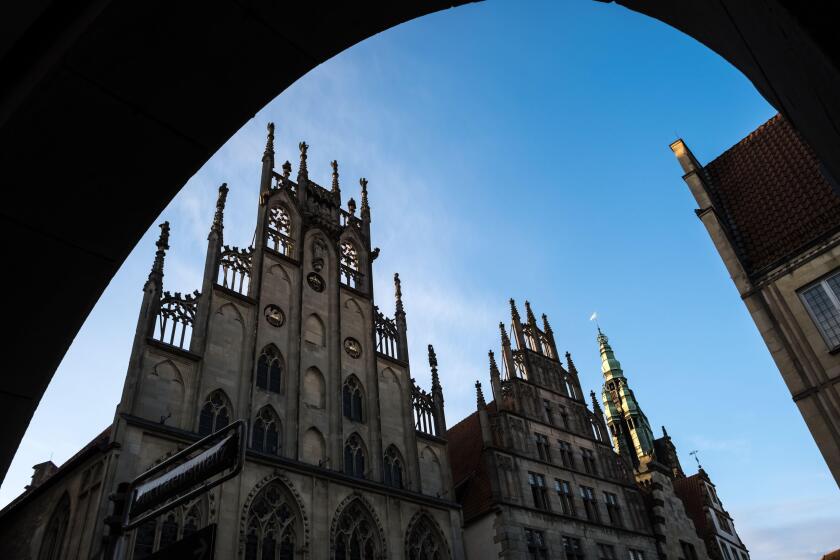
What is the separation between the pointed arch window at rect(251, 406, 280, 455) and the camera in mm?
18858

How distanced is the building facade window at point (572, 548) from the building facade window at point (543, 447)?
3.59m

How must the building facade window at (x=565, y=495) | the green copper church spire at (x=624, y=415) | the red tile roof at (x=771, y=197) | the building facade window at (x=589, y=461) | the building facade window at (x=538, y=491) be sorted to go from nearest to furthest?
1. the red tile roof at (x=771, y=197)
2. the building facade window at (x=538, y=491)
3. the building facade window at (x=565, y=495)
4. the building facade window at (x=589, y=461)
5. the green copper church spire at (x=624, y=415)

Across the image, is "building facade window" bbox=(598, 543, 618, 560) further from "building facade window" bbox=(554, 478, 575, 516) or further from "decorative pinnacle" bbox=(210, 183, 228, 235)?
"decorative pinnacle" bbox=(210, 183, 228, 235)

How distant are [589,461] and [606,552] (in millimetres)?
4434

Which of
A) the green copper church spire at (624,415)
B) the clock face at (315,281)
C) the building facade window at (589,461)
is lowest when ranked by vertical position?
the building facade window at (589,461)

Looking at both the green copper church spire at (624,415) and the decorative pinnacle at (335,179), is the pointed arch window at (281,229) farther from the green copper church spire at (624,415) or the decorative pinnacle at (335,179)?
the green copper church spire at (624,415)

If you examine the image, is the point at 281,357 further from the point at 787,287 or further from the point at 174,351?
the point at 787,287

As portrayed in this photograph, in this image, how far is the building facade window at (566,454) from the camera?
2881 cm

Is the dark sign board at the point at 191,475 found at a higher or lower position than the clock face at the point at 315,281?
lower

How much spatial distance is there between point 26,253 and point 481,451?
2685 centimetres

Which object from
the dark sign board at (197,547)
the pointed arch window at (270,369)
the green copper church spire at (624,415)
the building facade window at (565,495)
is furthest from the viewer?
the green copper church spire at (624,415)

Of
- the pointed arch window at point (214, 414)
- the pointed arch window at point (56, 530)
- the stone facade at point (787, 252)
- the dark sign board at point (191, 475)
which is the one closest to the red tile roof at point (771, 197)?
the stone facade at point (787, 252)

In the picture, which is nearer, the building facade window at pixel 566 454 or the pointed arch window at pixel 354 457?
the pointed arch window at pixel 354 457

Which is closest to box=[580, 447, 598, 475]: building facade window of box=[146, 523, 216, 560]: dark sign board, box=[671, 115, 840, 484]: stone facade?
box=[671, 115, 840, 484]: stone facade
